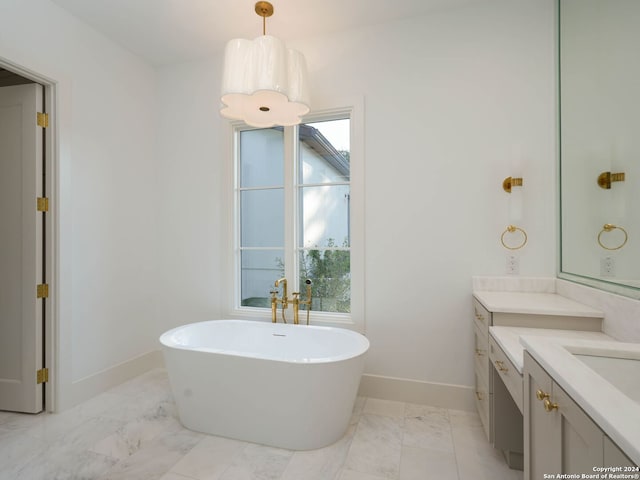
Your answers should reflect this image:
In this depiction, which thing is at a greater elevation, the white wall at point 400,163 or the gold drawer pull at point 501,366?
the white wall at point 400,163

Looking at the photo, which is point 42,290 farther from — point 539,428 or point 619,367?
point 619,367

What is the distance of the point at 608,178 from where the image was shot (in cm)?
152

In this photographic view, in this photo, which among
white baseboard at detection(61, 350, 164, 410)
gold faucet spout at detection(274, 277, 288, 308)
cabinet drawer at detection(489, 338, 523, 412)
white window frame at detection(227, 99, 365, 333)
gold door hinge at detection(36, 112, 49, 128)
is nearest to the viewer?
cabinet drawer at detection(489, 338, 523, 412)

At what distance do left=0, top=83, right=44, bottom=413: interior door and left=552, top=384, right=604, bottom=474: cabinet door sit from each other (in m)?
2.99

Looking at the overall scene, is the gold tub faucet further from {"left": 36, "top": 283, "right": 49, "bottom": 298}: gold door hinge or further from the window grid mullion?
{"left": 36, "top": 283, "right": 49, "bottom": 298}: gold door hinge

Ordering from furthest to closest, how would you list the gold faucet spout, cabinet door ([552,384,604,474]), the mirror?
the gold faucet spout → the mirror → cabinet door ([552,384,604,474])

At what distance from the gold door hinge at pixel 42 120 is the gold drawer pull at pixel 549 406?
3197 mm

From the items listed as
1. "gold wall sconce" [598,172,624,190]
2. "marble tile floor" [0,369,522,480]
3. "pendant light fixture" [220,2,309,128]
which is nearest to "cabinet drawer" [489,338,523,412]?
"marble tile floor" [0,369,522,480]

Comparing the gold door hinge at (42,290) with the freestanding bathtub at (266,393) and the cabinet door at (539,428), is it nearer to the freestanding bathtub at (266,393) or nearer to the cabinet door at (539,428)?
the freestanding bathtub at (266,393)

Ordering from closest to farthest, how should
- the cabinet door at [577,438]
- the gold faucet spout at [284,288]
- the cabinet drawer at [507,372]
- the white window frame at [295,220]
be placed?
the cabinet door at [577,438]
the cabinet drawer at [507,372]
the white window frame at [295,220]
the gold faucet spout at [284,288]

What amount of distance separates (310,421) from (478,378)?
3.73ft

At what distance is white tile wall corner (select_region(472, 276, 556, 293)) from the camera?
2.15 m

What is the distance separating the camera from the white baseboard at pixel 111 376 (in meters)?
2.40

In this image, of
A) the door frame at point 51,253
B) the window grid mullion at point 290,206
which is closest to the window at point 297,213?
the window grid mullion at point 290,206
